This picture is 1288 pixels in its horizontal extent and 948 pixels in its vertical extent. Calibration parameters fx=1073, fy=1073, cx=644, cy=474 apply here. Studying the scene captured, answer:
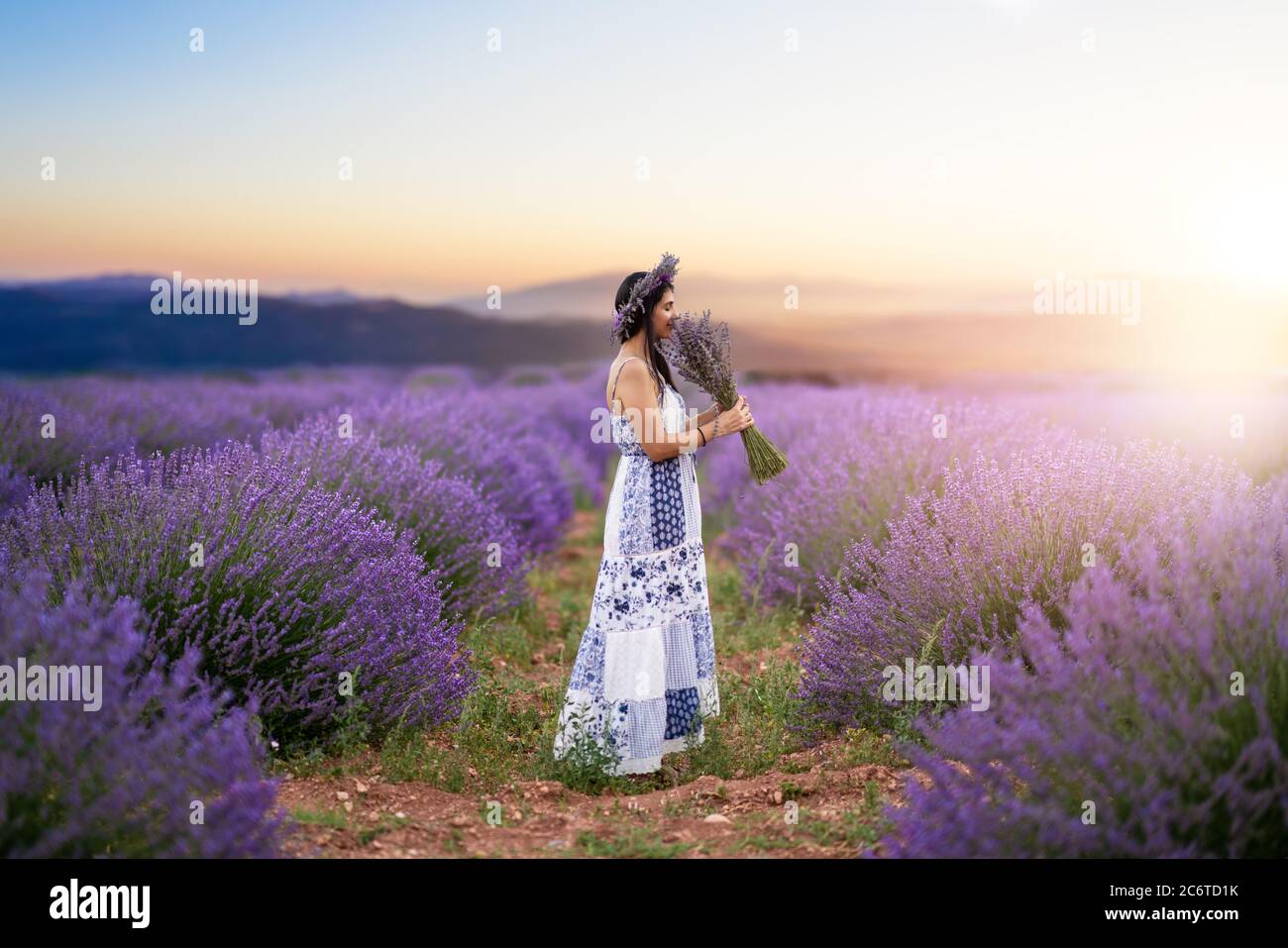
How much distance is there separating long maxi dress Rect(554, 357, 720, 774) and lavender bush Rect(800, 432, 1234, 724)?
21.5 inches

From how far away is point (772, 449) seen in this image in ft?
14.3

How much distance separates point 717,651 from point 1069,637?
10.3ft

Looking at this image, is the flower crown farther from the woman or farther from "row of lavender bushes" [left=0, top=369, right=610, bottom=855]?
"row of lavender bushes" [left=0, top=369, right=610, bottom=855]

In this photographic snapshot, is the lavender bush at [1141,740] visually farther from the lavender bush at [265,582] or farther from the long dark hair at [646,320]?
the lavender bush at [265,582]

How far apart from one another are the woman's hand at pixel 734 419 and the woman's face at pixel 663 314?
0.38m

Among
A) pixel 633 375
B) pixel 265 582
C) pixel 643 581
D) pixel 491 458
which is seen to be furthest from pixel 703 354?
→ pixel 491 458

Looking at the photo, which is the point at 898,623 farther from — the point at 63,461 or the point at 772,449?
the point at 63,461

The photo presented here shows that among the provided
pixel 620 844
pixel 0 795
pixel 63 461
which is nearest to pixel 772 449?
pixel 620 844

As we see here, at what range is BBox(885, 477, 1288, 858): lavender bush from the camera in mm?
2393

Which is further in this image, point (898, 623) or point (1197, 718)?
point (898, 623)

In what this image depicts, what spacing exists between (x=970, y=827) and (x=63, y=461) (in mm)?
5554

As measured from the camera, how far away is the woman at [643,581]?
12.9 ft

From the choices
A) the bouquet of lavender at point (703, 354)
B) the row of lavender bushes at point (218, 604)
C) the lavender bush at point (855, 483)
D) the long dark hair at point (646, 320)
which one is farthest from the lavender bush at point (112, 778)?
the lavender bush at point (855, 483)

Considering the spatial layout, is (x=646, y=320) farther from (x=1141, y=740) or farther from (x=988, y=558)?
(x=1141, y=740)
